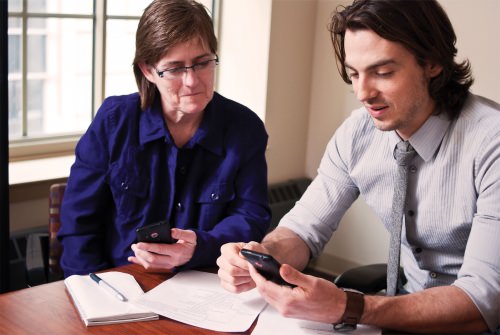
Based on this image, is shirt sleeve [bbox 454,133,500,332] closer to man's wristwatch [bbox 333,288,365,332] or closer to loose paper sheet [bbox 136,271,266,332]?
man's wristwatch [bbox 333,288,365,332]

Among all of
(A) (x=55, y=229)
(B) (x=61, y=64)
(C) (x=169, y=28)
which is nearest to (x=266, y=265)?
(C) (x=169, y=28)

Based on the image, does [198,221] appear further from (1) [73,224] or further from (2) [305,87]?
(2) [305,87]

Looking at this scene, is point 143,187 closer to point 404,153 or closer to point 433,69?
point 404,153

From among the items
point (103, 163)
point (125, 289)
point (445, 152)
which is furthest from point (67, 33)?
point (445, 152)

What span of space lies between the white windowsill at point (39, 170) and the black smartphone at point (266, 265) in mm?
1558

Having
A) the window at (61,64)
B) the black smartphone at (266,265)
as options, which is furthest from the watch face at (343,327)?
the window at (61,64)

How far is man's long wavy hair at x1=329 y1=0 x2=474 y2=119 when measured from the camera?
6.16 feet

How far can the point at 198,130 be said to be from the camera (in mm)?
2303

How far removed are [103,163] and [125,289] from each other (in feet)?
1.85

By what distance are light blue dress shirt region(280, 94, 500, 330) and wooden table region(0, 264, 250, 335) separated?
623mm

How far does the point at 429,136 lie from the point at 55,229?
1.32 metres

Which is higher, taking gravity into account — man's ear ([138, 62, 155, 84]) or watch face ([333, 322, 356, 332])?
man's ear ([138, 62, 155, 84])

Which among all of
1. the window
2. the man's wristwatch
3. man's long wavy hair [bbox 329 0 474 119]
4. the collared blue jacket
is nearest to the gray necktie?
man's long wavy hair [bbox 329 0 474 119]

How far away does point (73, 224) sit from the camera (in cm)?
230
